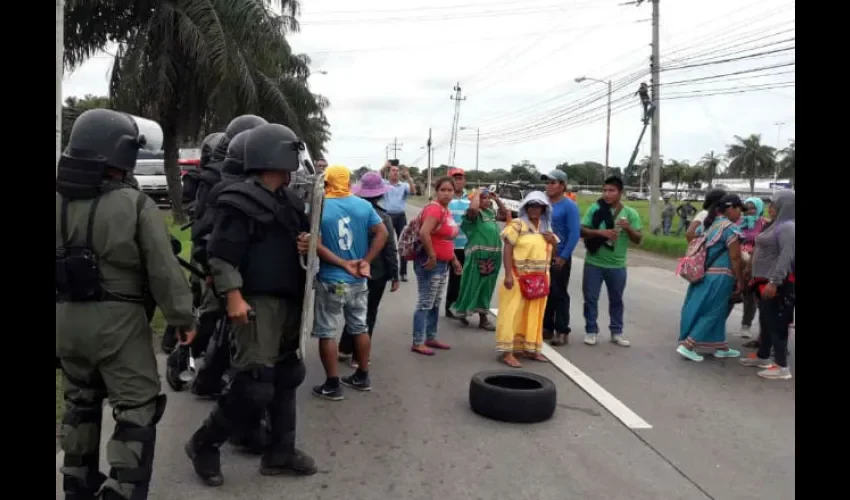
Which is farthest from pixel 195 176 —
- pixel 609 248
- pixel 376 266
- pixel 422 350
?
pixel 609 248

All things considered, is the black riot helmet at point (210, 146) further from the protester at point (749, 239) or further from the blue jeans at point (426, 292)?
the protester at point (749, 239)

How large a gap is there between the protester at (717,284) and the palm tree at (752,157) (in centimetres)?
9267

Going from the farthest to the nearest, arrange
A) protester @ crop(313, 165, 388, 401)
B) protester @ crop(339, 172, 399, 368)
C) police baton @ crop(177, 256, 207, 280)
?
protester @ crop(339, 172, 399, 368)
protester @ crop(313, 165, 388, 401)
police baton @ crop(177, 256, 207, 280)

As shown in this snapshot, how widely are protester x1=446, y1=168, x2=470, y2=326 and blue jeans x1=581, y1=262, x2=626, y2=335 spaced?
146 centimetres

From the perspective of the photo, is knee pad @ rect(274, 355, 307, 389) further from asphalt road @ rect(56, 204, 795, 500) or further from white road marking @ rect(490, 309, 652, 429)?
white road marking @ rect(490, 309, 652, 429)

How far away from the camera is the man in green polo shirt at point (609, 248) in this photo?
7.34 m

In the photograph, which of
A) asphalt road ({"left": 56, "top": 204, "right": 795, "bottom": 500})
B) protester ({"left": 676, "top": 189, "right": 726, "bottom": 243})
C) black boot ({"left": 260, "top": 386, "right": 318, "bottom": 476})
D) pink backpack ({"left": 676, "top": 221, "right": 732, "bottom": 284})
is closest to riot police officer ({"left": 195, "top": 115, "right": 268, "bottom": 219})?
asphalt road ({"left": 56, "top": 204, "right": 795, "bottom": 500})

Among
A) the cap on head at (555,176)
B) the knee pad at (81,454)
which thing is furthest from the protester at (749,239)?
the knee pad at (81,454)

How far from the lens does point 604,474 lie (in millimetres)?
4137

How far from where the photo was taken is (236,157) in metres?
4.21

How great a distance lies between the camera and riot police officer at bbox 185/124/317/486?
3564 mm

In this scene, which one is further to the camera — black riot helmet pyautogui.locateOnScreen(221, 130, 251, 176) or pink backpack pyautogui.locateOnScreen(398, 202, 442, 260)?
pink backpack pyautogui.locateOnScreen(398, 202, 442, 260)
